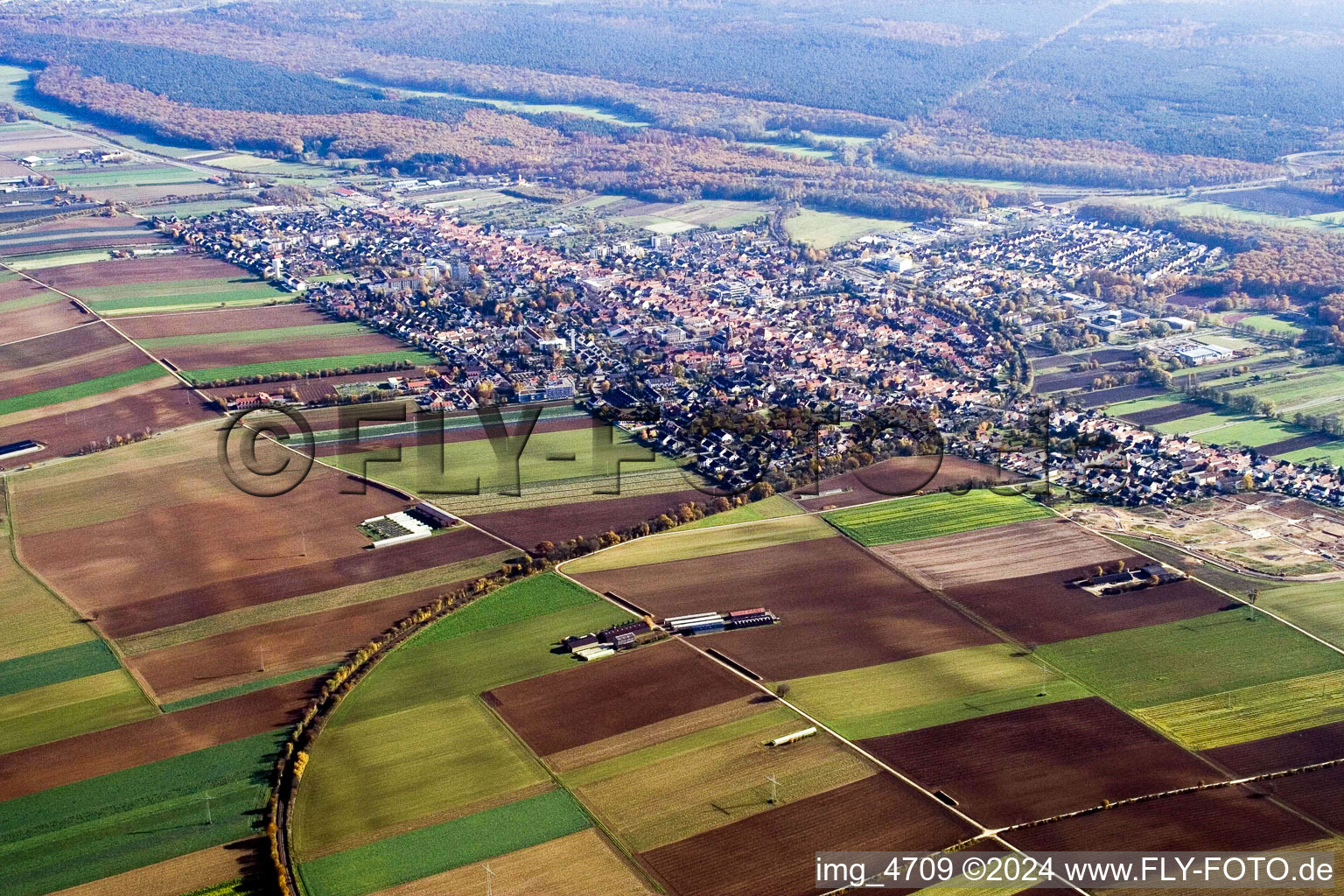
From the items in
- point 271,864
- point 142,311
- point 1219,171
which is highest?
point 1219,171

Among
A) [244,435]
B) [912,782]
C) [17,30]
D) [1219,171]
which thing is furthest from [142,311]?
[17,30]

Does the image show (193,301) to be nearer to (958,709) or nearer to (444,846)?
(444,846)

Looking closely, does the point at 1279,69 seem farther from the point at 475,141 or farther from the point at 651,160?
the point at 475,141

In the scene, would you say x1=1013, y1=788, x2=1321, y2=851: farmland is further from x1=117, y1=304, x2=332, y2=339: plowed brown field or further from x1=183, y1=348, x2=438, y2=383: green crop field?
x1=117, y1=304, x2=332, y2=339: plowed brown field

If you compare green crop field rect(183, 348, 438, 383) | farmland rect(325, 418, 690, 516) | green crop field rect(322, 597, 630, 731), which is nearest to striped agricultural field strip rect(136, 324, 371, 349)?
green crop field rect(183, 348, 438, 383)

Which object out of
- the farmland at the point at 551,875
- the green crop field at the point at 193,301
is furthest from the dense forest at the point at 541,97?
the farmland at the point at 551,875

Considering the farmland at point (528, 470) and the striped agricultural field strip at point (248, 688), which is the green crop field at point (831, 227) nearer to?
the farmland at point (528, 470)

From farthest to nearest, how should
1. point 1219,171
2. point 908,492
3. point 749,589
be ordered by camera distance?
point 1219,171 → point 908,492 → point 749,589
